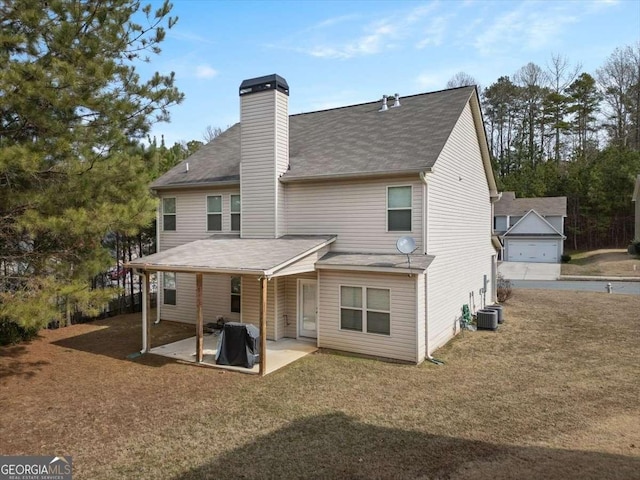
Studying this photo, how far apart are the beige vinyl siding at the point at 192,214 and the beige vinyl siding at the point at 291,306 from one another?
304 cm

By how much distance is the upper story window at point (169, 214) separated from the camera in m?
15.4

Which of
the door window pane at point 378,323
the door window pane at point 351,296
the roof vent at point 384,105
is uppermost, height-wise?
the roof vent at point 384,105

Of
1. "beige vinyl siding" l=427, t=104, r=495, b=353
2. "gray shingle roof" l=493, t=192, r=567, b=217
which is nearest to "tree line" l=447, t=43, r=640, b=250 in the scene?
"gray shingle roof" l=493, t=192, r=567, b=217

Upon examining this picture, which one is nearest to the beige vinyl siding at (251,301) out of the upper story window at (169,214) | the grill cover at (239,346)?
the grill cover at (239,346)

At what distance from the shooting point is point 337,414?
7.49m

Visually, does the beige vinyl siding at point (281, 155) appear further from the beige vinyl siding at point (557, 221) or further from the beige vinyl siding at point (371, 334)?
the beige vinyl siding at point (557, 221)

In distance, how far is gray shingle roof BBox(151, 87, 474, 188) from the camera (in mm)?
11766

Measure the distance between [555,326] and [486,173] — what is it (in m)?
6.67

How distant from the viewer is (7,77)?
279 inches

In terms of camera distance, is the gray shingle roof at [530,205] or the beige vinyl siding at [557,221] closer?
the beige vinyl siding at [557,221]

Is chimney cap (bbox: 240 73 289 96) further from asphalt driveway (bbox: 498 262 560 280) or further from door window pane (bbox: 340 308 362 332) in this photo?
asphalt driveway (bbox: 498 262 560 280)

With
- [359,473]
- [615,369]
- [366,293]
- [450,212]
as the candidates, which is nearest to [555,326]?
[615,369]

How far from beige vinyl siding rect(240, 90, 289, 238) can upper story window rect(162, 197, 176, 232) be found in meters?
3.48

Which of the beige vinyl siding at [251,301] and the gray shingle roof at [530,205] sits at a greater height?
the gray shingle roof at [530,205]
